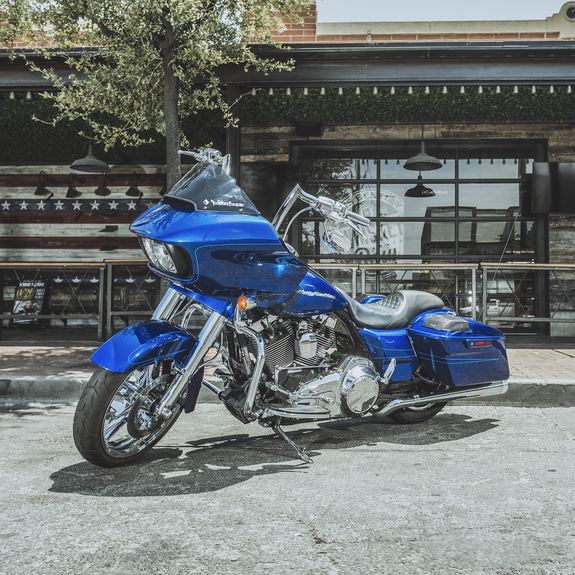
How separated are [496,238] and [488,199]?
2.32 feet

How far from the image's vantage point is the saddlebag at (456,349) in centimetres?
357

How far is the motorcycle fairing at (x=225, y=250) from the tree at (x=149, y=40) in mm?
3614

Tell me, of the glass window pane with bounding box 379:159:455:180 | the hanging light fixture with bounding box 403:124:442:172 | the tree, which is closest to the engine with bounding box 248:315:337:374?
the tree

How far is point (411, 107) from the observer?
368 inches

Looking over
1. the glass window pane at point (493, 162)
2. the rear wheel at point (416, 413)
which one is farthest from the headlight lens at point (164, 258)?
the glass window pane at point (493, 162)

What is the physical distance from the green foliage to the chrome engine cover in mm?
6452

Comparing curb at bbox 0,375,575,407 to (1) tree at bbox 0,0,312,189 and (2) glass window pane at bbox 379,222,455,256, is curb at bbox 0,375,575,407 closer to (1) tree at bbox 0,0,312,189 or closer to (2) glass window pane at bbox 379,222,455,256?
(1) tree at bbox 0,0,312,189

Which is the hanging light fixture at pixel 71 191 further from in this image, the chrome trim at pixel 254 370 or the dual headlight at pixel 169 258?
the chrome trim at pixel 254 370

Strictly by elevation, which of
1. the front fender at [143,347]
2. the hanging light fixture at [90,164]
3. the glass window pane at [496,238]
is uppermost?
the hanging light fixture at [90,164]

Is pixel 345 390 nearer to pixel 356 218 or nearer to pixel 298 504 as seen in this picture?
pixel 298 504

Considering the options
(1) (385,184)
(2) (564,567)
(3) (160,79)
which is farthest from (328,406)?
(1) (385,184)

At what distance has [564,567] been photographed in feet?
Result: 6.30

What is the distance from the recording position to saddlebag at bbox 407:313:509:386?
3.57 m

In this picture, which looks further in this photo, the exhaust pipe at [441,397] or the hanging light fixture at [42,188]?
the hanging light fixture at [42,188]
